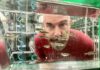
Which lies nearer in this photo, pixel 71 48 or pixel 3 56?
pixel 3 56

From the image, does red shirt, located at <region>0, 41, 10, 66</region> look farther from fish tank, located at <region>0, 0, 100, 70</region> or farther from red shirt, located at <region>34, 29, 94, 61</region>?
red shirt, located at <region>34, 29, 94, 61</region>

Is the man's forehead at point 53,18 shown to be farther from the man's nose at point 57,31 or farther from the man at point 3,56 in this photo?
the man at point 3,56

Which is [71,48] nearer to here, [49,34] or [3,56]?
[49,34]

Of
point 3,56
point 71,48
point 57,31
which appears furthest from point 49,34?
point 3,56

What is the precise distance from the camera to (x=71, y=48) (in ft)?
4.67

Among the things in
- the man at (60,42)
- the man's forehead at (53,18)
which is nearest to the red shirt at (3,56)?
the man at (60,42)

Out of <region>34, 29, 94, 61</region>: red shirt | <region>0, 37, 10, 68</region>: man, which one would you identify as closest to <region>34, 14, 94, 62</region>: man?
<region>34, 29, 94, 61</region>: red shirt

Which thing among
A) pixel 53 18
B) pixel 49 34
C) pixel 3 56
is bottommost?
pixel 3 56

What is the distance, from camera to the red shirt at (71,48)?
1312 millimetres

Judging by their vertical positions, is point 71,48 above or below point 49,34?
below

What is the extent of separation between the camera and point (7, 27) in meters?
1.20

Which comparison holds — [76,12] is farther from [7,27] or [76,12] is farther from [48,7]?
[7,27]

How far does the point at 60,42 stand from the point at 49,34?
104 millimetres

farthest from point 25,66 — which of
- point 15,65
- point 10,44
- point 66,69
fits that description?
point 66,69
